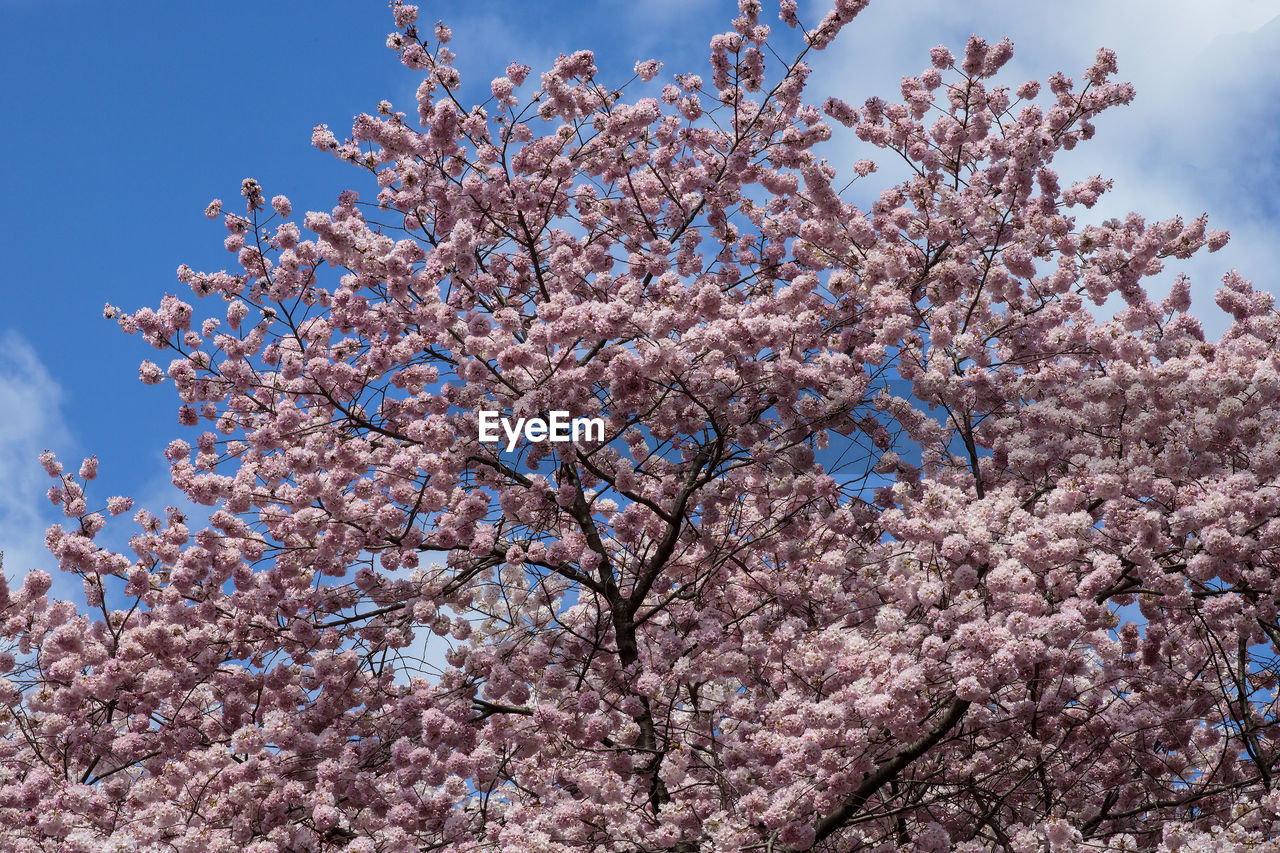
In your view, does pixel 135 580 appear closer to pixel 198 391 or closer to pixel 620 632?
pixel 198 391

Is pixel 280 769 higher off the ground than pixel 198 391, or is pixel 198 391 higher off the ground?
pixel 198 391

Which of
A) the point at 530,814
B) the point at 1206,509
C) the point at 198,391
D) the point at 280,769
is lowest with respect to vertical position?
the point at 530,814

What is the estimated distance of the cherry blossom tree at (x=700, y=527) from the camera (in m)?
7.67

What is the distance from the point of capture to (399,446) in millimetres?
9570

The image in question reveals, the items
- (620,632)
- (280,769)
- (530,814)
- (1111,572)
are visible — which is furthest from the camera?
(620,632)

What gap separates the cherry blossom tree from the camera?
7668 mm

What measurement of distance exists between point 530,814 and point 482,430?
9.08 feet

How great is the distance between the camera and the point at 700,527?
9766 millimetres

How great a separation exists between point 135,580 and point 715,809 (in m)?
5.36

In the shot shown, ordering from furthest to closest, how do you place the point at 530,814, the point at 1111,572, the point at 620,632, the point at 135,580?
the point at 135,580, the point at 620,632, the point at 530,814, the point at 1111,572

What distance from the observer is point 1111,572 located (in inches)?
281

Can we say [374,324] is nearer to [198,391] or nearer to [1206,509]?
[198,391]

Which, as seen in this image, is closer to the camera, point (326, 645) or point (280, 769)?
point (280, 769)

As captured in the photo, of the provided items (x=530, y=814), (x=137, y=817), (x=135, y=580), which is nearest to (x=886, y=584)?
(x=530, y=814)
